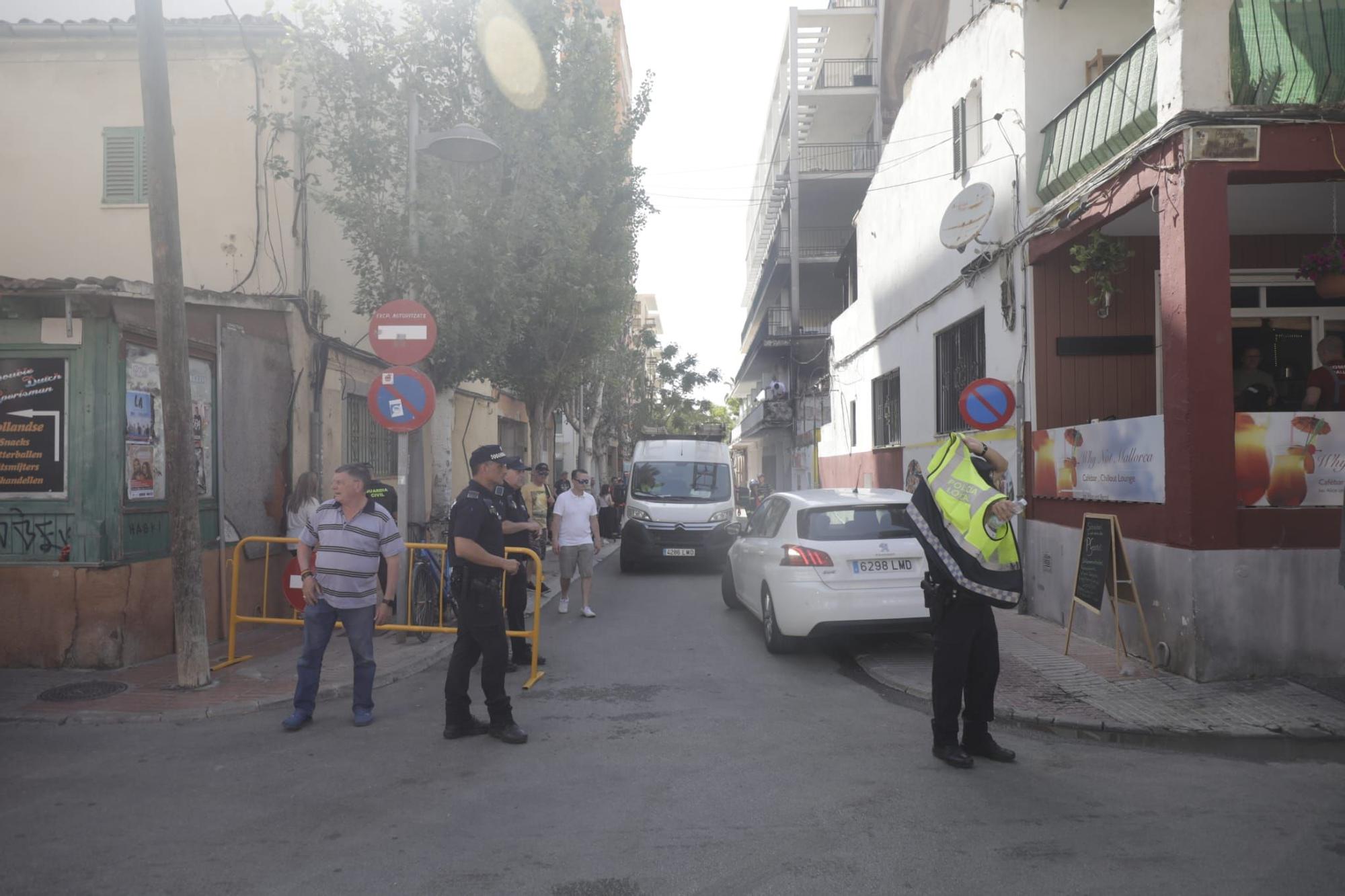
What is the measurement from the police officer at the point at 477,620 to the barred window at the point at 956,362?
916 centimetres

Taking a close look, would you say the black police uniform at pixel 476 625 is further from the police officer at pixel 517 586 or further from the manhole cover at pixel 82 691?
the manhole cover at pixel 82 691

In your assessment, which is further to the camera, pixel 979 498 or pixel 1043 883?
pixel 979 498

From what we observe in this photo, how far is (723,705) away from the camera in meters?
7.07

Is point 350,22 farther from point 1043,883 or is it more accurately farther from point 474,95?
point 1043,883

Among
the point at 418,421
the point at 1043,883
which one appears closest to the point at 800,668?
the point at 418,421

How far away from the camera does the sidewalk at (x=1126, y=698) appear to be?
6.41 metres

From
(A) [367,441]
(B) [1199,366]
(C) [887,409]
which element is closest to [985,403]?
(B) [1199,366]

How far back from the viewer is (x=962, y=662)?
215 inches

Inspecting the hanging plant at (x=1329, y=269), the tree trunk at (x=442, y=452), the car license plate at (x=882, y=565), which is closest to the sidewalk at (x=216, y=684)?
the tree trunk at (x=442, y=452)

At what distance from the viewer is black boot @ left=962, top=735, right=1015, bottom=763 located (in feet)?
18.3

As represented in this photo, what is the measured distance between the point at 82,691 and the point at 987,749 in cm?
677

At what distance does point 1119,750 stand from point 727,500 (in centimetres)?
1118

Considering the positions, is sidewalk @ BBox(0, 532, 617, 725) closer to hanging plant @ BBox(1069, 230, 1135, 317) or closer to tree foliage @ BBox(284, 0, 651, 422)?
tree foliage @ BBox(284, 0, 651, 422)

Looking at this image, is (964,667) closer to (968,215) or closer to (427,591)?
(427,591)
